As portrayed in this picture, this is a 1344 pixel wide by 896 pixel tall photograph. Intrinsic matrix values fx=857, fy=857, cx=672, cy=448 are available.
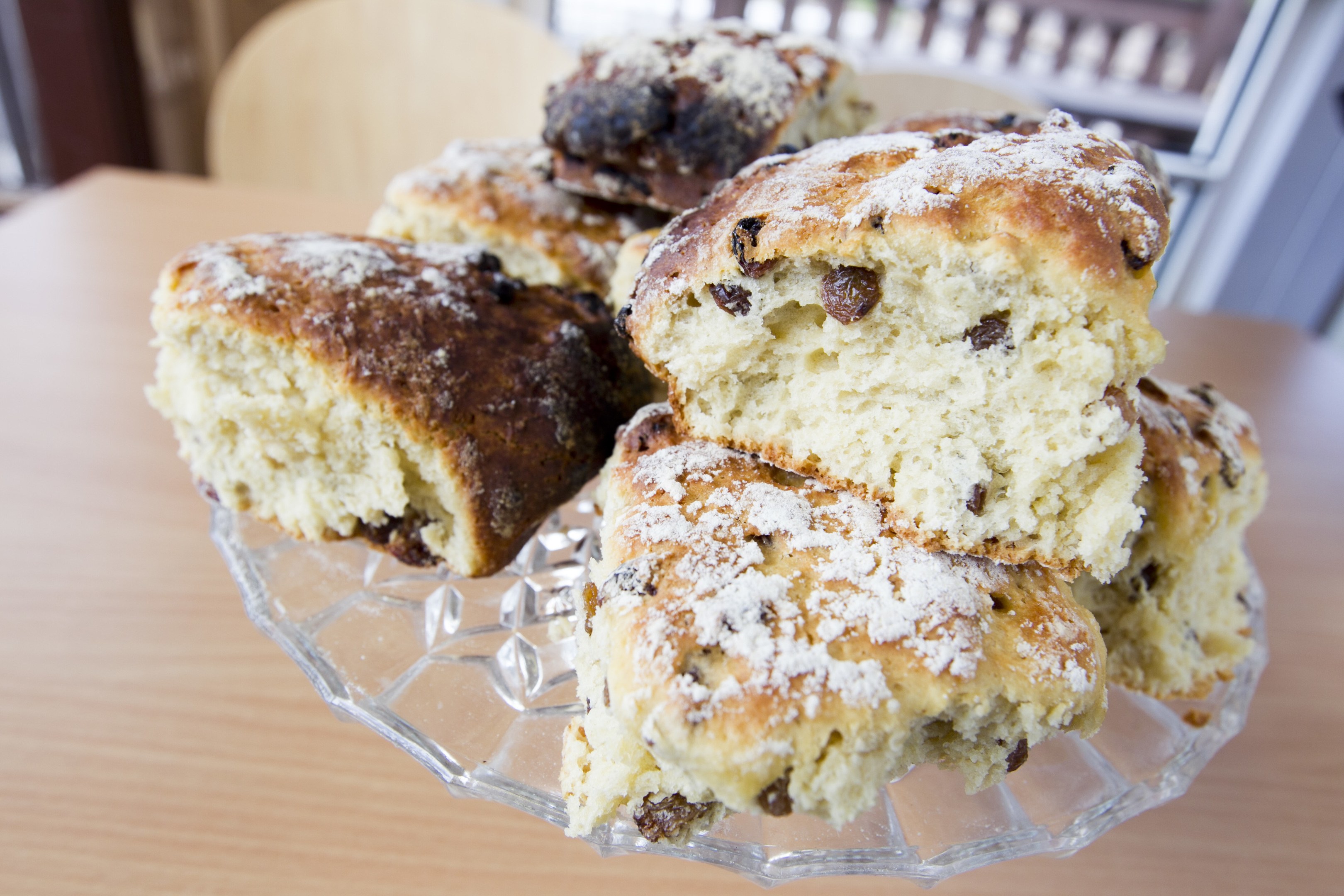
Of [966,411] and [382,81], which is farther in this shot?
[382,81]

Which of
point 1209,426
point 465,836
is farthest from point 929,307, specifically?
point 465,836

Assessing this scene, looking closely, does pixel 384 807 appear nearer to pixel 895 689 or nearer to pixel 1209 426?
pixel 895 689

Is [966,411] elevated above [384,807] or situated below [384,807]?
above

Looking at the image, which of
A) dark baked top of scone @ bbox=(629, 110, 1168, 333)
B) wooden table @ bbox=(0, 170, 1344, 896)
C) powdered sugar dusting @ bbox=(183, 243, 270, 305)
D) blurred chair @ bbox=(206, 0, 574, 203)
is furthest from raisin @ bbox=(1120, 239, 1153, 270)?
blurred chair @ bbox=(206, 0, 574, 203)

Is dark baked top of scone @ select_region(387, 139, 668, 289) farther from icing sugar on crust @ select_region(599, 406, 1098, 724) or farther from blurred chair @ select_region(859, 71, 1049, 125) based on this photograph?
blurred chair @ select_region(859, 71, 1049, 125)

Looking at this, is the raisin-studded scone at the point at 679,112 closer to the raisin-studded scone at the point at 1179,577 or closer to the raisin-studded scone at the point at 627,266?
the raisin-studded scone at the point at 627,266

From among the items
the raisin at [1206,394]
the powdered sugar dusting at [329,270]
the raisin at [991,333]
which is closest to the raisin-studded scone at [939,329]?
the raisin at [991,333]

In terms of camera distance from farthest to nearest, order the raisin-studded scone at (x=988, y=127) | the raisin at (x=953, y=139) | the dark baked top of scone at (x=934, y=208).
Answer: the raisin-studded scone at (x=988, y=127), the raisin at (x=953, y=139), the dark baked top of scone at (x=934, y=208)

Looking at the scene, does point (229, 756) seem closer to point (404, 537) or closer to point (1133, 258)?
point (404, 537)

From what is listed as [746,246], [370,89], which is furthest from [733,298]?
[370,89]
